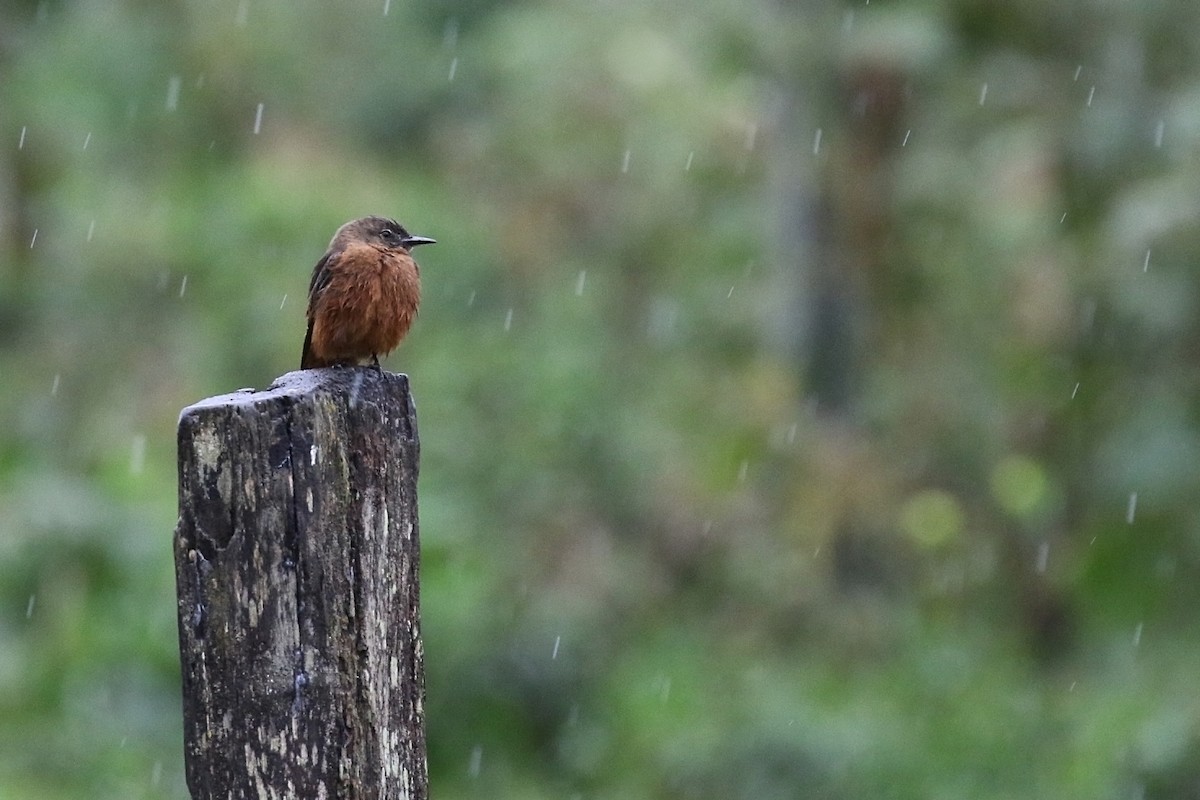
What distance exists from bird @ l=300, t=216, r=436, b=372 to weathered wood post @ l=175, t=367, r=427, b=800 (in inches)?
74.0

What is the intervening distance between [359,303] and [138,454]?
209 inches

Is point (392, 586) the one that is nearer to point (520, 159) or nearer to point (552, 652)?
point (552, 652)

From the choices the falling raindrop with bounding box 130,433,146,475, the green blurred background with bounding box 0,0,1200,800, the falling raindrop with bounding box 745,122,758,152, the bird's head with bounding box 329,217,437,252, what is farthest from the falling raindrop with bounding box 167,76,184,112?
the bird's head with bounding box 329,217,437,252

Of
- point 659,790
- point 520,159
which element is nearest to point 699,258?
point 520,159

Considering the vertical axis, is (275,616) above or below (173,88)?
below

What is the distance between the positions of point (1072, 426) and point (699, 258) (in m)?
4.27

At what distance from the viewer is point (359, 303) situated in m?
4.69

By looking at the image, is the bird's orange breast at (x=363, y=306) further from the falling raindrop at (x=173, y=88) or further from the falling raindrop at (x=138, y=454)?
the falling raindrop at (x=173, y=88)

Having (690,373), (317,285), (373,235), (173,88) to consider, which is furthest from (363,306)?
(173,88)

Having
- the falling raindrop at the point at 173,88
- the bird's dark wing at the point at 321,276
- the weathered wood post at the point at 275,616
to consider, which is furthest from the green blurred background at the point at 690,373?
the weathered wood post at the point at 275,616

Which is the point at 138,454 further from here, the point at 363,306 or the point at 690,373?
the point at 363,306

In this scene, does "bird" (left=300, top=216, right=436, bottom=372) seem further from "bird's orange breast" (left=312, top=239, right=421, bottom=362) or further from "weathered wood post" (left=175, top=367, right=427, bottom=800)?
"weathered wood post" (left=175, top=367, right=427, bottom=800)

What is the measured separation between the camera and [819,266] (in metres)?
10.4

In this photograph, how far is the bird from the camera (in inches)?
185
